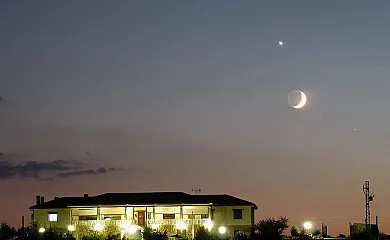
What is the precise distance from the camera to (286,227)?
185 feet

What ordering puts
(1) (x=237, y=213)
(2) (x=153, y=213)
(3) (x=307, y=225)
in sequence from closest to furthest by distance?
(2) (x=153, y=213) → (3) (x=307, y=225) → (1) (x=237, y=213)

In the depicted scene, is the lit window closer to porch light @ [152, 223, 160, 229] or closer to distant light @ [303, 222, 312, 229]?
porch light @ [152, 223, 160, 229]

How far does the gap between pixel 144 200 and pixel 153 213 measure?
2338 millimetres

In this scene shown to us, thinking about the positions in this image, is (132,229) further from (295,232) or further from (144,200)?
(295,232)

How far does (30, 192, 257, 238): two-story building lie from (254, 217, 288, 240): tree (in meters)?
3.30

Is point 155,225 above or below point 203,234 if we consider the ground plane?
above

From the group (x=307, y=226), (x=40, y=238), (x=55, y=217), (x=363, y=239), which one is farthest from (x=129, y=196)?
(x=363, y=239)

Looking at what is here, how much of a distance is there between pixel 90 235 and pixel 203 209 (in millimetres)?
9330

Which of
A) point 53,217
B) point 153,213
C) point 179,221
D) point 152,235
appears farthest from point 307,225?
point 53,217

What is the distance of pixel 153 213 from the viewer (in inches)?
2413

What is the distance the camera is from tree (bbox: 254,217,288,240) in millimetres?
55281

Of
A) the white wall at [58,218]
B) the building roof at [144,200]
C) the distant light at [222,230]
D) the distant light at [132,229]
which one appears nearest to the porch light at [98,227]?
the distant light at [132,229]

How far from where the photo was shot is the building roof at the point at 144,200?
62094 millimetres

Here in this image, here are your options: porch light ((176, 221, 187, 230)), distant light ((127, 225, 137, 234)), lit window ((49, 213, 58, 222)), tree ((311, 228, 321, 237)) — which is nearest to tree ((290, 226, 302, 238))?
tree ((311, 228, 321, 237))
